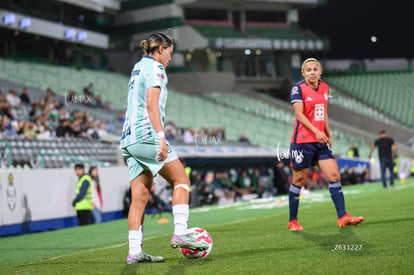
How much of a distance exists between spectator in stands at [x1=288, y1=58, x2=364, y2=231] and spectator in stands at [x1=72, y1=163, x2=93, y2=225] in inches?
367

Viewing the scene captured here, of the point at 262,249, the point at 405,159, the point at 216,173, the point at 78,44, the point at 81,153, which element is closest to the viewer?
the point at 262,249

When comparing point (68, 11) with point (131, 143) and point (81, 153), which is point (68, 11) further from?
point (131, 143)

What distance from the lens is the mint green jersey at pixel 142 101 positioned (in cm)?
816

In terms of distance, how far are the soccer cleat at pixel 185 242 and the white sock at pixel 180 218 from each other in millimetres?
60

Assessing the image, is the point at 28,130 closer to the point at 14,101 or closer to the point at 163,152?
the point at 14,101

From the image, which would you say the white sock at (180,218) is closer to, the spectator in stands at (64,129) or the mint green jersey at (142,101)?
the mint green jersey at (142,101)

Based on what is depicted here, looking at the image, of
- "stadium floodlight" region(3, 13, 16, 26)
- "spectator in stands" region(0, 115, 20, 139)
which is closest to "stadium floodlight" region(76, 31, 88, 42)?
"stadium floodlight" region(3, 13, 16, 26)

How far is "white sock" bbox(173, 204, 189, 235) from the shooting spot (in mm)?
8195

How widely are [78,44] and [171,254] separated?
44.1 metres

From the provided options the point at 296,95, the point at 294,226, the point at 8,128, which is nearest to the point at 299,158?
the point at 296,95

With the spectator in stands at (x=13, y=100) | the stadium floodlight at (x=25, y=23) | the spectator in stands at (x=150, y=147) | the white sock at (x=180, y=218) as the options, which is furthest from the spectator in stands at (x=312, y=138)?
the stadium floodlight at (x=25, y=23)

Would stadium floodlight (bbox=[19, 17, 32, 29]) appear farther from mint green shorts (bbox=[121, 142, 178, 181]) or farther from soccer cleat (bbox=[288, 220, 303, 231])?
mint green shorts (bbox=[121, 142, 178, 181])

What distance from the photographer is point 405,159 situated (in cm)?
4481

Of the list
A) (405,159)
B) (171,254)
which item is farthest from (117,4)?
(171,254)
